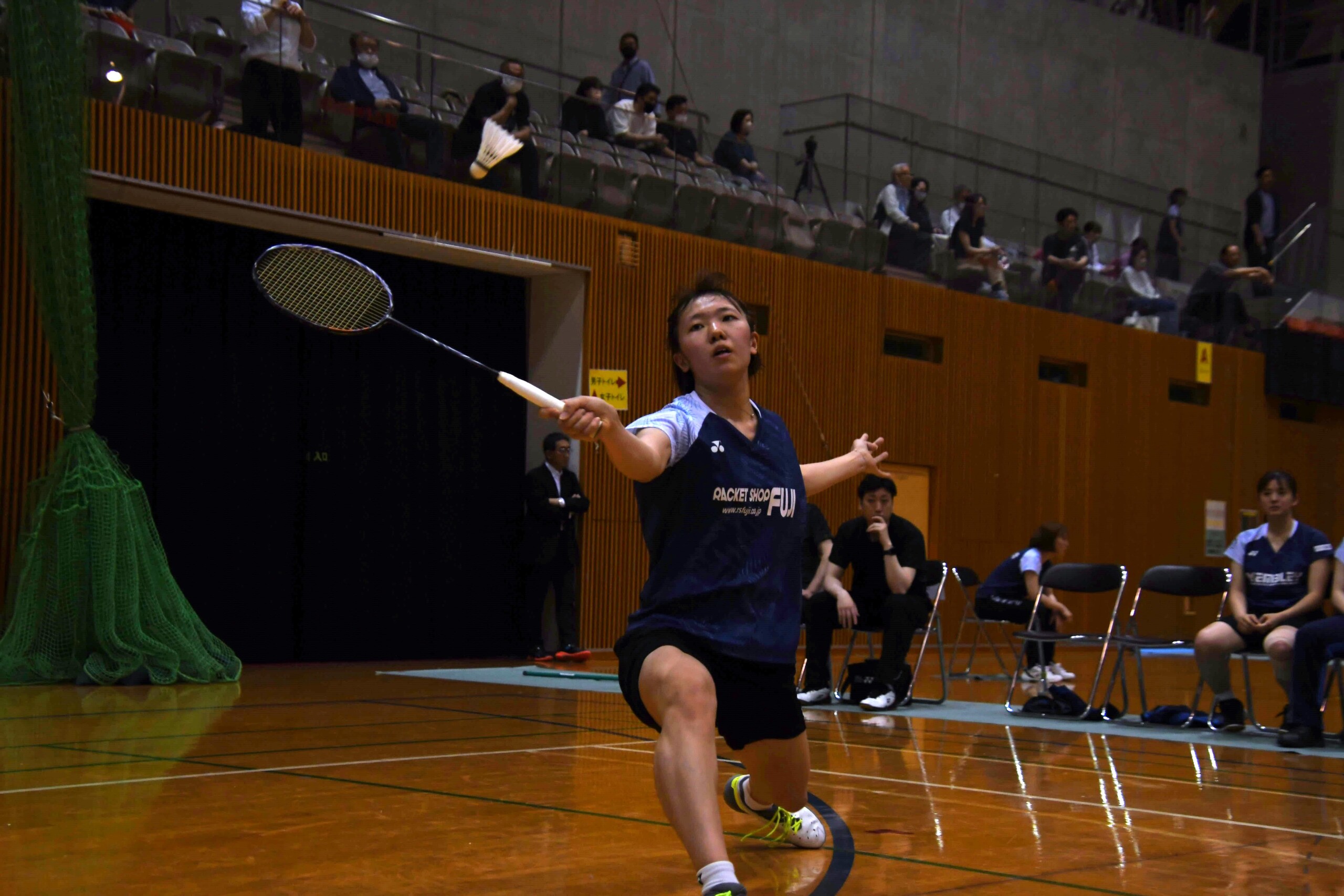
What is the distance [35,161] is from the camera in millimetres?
8289

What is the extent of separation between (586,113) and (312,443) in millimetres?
3622

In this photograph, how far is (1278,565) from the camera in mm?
7316

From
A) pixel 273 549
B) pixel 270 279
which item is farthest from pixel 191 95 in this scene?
pixel 270 279

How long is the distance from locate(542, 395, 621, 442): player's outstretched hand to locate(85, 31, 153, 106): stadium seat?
7.53 meters

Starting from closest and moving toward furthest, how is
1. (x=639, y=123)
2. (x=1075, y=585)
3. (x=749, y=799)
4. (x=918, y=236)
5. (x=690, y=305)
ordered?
(x=690, y=305)
(x=749, y=799)
(x=1075, y=585)
(x=639, y=123)
(x=918, y=236)

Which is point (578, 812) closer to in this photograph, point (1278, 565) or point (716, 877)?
point (716, 877)

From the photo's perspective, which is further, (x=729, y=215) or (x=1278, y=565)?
(x=729, y=215)

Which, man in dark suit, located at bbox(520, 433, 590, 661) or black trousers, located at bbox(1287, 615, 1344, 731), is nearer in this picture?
black trousers, located at bbox(1287, 615, 1344, 731)

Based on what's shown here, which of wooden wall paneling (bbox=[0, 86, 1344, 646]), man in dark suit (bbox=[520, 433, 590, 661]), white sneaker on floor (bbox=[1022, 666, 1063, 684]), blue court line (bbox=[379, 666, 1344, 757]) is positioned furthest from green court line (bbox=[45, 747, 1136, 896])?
white sneaker on floor (bbox=[1022, 666, 1063, 684])

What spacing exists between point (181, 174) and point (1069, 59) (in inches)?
559

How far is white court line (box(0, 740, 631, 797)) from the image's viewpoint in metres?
4.41

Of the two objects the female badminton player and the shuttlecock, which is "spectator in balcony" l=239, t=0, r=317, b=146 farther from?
the female badminton player

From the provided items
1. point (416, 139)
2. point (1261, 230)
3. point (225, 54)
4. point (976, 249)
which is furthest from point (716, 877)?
point (1261, 230)

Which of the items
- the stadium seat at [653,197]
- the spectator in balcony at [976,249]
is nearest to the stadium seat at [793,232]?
the stadium seat at [653,197]
